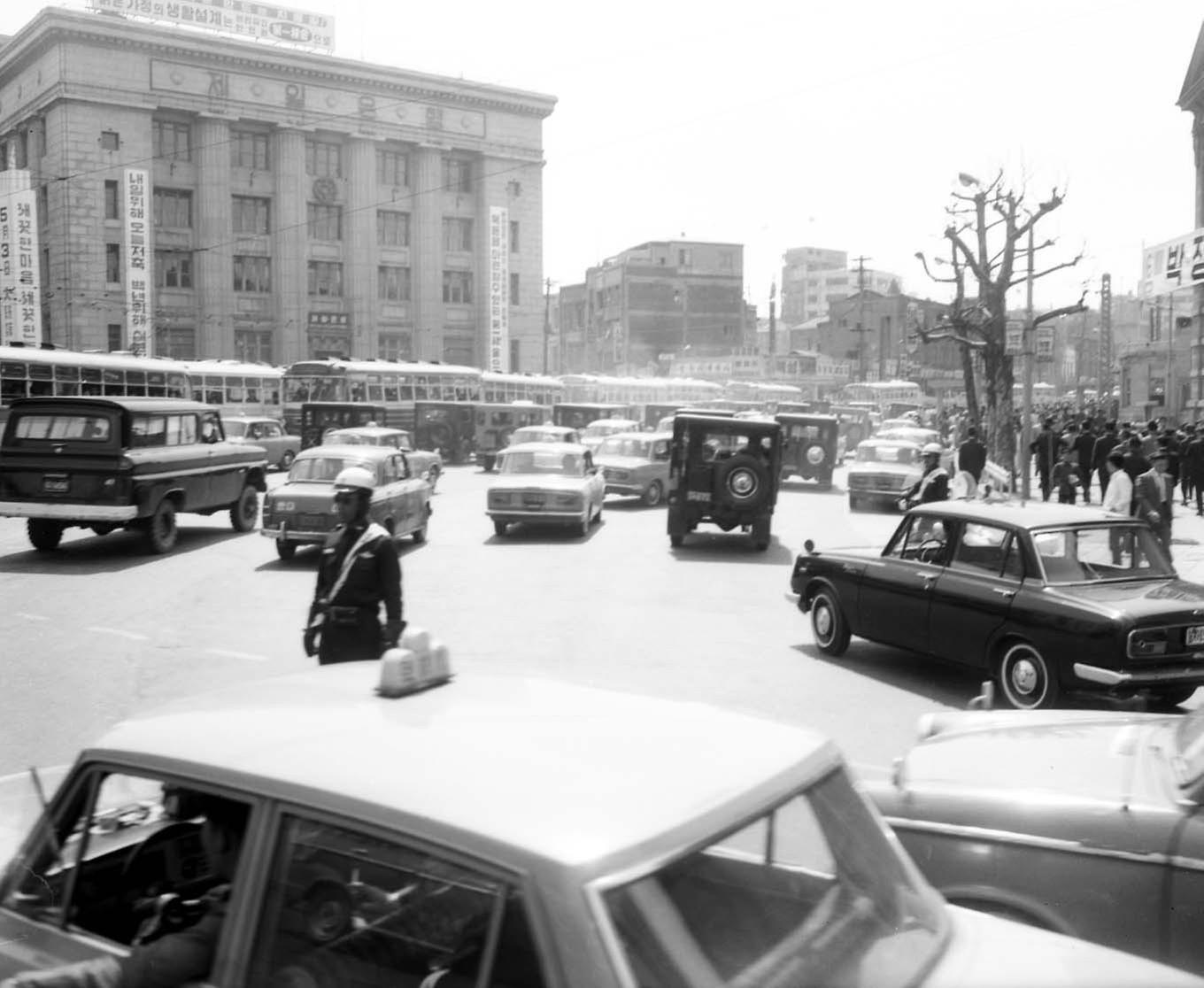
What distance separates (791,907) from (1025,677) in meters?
6.73

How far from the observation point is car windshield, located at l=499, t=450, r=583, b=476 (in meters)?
21.5

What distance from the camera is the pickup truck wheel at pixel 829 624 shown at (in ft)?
35.6

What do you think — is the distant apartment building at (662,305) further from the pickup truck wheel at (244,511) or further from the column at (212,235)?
the pickup truck wheel at (244,511)

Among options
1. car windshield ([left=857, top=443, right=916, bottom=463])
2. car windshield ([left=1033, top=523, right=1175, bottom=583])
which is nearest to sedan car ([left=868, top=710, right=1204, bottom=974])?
car windshield ([left=1033, top=523, right=1175, bottom=583])

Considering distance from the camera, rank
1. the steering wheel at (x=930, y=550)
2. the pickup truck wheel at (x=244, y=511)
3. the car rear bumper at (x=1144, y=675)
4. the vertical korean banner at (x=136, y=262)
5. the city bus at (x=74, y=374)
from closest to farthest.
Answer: the car rear bumper at (x=1144, y=675) < the steering wheel at (x=930, y=550) < the pickup truck wheel at (x=244, y=511) < the city bus at (x=74, y=374) < the vertical korean banner at (x=136, y=262)

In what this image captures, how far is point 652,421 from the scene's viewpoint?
57000 mm

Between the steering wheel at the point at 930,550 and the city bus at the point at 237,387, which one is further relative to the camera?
the city bus at the point at 237,387

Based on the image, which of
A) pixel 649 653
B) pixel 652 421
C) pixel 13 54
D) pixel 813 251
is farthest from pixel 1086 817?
pixel 813 251

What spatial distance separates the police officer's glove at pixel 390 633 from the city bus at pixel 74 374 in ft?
70.6

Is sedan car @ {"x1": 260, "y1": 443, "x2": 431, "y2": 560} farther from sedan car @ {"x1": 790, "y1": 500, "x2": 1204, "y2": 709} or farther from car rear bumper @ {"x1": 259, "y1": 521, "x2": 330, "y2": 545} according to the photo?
sedan car @ {"x1": 790, "y1": 500, "x2": 1204, "y2": 709}

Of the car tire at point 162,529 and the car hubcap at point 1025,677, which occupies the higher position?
the car tire at point 162,529

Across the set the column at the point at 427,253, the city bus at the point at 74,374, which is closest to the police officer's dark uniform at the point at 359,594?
the city bus at the point at 74,374

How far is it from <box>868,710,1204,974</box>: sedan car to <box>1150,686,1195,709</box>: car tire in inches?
142

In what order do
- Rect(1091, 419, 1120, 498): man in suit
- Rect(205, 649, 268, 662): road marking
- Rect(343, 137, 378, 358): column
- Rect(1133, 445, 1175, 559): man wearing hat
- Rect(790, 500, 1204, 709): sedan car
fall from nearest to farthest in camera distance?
Rect(790, 500, 1204, 709): sedan car, Rect(205, 649, 268, 662): road marking, Rect(1133, 445, 1175, 559): man wearing hat, Rect(1091, 419, 1120, 498): man in suit, Rect(343, 137, 378, 358): column
